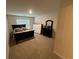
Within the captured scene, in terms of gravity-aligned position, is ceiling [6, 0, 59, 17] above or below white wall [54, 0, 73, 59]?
above

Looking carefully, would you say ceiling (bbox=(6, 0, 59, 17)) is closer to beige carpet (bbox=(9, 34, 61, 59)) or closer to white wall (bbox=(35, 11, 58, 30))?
white wall (bbox=(35, 11, 58, 30))

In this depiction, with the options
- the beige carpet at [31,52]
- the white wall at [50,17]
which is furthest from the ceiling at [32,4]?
the beige carpet at [31,52]

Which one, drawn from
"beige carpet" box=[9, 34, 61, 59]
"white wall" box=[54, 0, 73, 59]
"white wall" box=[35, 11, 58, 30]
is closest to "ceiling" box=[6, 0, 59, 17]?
"white wall" box=[54, 0, 73, 59]

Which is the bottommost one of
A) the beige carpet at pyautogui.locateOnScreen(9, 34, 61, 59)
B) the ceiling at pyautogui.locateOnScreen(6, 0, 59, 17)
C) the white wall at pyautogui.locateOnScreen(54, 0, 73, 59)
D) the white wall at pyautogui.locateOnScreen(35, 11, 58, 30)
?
the beige carpet at pyautogui.locateOnScreen(9, 34, 61, 59)

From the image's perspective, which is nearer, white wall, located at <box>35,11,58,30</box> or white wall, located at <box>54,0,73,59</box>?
white wall, located at <box>54,0,73,59</box>

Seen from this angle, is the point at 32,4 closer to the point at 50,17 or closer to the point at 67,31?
the point at 67,31

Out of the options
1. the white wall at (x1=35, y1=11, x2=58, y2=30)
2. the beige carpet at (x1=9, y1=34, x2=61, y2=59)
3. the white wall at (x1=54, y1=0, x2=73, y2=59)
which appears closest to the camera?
the white wall at (x1=54, y1=0, x2=73, y2=59)

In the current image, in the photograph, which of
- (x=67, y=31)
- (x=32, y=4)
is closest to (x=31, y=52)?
(x=67, y=31)

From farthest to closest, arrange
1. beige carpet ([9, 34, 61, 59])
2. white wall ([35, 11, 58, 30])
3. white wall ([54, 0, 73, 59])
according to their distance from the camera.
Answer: white wall ([35, 11, 58, 30])
beige carpet ([9, 34, 61, 59])
white wall ([54, 0, 73, 59])

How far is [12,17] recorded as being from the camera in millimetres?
8516

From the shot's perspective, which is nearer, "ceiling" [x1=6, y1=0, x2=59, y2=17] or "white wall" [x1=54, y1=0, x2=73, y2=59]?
"white wall" [x1=54, y1=0, x2=73, y2=59]
